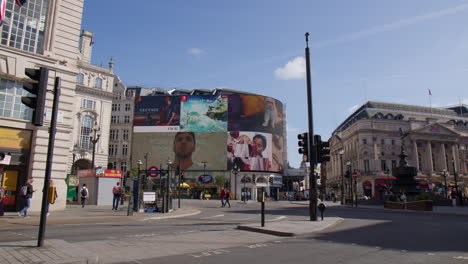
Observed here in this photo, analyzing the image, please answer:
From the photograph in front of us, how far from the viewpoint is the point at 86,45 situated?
221 ft

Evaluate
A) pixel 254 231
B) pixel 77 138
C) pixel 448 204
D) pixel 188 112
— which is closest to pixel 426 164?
pixel 448 204

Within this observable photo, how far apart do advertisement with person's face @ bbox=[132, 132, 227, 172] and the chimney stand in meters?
22.6

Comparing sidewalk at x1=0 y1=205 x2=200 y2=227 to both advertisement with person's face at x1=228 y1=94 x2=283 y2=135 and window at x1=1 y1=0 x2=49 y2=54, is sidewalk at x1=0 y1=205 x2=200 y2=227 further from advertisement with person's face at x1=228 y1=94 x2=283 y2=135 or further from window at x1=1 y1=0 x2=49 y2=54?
advertisement with person's face at x1=228 y1=94 x2=283 y2=135

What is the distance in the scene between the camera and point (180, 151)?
77688 millimetres

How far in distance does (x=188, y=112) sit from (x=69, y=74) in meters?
57.4

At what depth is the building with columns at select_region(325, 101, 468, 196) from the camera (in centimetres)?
8225

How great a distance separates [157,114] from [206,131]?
40.2 feet

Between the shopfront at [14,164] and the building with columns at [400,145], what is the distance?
234ft

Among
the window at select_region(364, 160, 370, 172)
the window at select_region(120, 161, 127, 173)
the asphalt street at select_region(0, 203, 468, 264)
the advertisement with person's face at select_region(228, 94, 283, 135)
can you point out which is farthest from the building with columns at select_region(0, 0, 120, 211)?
the window at select_region(364, 160, 370, 172)

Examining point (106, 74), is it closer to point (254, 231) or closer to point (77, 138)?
point (77, 138)

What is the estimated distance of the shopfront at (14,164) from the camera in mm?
17844

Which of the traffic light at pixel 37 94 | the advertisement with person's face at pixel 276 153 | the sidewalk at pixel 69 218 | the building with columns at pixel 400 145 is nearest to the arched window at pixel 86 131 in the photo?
the advertisement with person's face at pixel 276 153

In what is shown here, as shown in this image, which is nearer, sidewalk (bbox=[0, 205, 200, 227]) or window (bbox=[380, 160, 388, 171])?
sidewalk (bbox=[0, 205, 200, 227])

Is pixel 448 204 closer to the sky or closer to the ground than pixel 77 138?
closer to the ground
